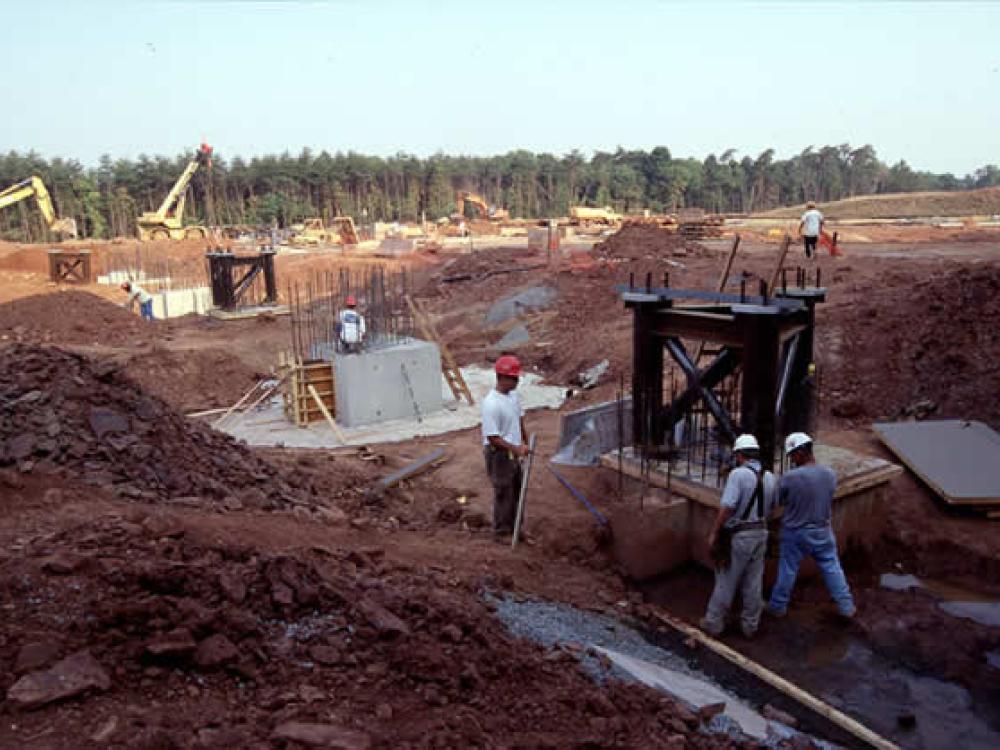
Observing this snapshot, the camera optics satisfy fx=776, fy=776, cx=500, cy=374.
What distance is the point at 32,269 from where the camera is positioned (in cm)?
3259

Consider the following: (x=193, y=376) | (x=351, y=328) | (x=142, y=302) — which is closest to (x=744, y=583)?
(x=351, y=328)

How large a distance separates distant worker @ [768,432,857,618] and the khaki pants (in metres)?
2.05

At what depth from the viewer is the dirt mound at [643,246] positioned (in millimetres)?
22906

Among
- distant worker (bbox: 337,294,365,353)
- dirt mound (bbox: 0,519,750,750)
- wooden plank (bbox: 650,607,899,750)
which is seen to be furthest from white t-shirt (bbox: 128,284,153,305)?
wooden plank (bbox: 650,607,899,750)

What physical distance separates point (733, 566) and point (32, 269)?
3497cm

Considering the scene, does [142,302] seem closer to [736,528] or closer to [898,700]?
[736,528]

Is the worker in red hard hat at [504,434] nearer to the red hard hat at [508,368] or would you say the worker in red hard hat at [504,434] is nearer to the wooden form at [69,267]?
the red hard hat at [508,368]

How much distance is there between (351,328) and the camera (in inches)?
462

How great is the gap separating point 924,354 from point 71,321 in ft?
64.5

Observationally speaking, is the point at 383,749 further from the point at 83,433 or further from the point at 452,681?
the point at 83,433

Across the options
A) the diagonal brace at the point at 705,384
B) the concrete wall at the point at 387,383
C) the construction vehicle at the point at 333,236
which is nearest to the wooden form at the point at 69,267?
the construction vehicle at the point at 333,236

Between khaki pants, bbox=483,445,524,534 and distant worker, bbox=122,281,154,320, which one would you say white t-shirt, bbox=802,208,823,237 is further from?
distant worker, bbox=122,281,154,320

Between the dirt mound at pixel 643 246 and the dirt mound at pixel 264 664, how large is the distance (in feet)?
62.9

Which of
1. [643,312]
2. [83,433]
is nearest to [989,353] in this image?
[643,312]
